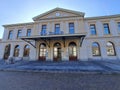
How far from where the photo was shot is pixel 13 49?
18.8 m

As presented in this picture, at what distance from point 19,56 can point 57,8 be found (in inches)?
492

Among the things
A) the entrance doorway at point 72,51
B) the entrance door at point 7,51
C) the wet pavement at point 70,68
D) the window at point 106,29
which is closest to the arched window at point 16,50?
the entrance door at point 7,51

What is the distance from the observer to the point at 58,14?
689 inches

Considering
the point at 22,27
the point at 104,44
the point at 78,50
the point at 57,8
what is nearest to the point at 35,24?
the point at 22,27

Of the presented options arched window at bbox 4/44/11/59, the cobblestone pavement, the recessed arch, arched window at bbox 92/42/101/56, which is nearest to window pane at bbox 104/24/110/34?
the recessed arch

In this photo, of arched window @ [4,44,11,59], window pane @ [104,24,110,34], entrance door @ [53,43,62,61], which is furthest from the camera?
arched window @ [4,44,11,59]

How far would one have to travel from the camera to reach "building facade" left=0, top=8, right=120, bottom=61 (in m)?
15.2

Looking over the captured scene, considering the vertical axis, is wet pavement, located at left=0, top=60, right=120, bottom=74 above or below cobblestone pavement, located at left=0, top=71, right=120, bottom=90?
above

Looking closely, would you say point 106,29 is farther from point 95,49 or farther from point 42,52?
point 42,52

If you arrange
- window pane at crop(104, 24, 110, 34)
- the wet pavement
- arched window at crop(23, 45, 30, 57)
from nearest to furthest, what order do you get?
the wet pavement < window pane at crop(104, 24, 110, 34) < arched window at crop(23, 45, 30, 57)

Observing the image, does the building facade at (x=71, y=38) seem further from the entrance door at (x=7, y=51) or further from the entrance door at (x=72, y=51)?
the entrance door at (x=7, y=51)

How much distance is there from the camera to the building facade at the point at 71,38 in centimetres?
1522

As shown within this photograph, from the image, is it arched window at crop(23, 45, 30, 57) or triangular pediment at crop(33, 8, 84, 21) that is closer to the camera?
triangular pediment at crop(33, 8, 84, 21)

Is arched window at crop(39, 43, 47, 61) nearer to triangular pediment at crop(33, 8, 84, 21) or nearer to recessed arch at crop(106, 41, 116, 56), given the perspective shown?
triangular pediment at crop(33, 8, 84, 21)
